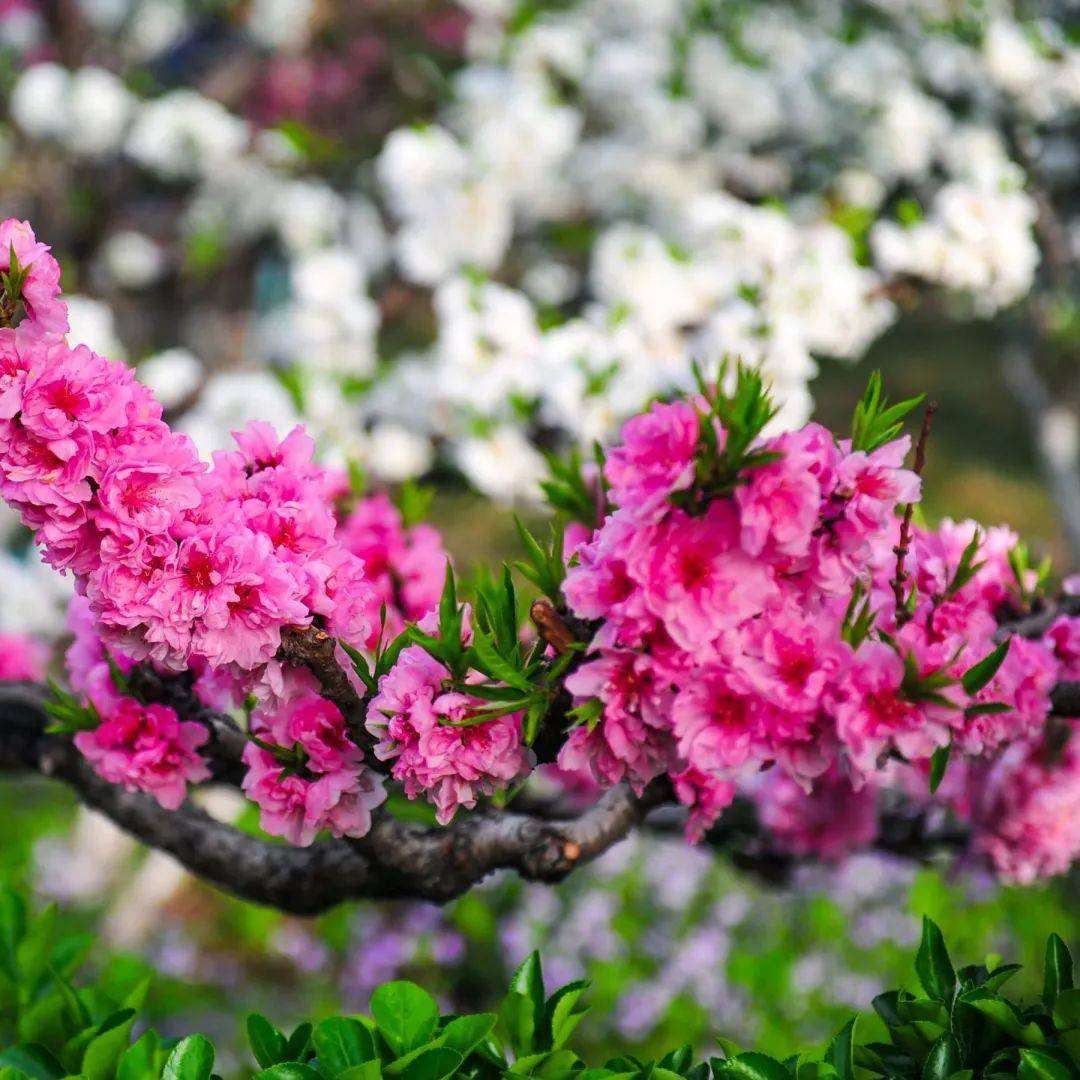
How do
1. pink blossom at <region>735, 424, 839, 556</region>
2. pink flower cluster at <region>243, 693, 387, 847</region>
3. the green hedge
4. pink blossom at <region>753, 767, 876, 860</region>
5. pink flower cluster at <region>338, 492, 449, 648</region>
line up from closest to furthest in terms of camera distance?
1. pink blossom at <region>735, 424, 839, 556</region>
2. the green hedge
3. pink flower cluster at <region>243, 693, 387, 847</region>
4. pink flower cluster at <region>338, 492, 449, 648</region>
5. pink blossom at <region>753, 767, 876, 860</region>

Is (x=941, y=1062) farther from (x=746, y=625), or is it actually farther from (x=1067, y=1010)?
(x=746, y=625)

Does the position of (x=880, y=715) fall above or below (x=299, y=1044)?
above

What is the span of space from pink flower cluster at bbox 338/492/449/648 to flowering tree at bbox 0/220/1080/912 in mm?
507

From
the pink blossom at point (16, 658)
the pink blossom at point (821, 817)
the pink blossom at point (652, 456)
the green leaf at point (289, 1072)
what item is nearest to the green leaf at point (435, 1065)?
the green leaf at point (289, 1072)

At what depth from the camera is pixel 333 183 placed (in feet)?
17.1

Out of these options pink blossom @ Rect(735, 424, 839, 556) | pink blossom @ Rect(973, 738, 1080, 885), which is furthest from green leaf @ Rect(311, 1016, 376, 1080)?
pink blossom @ Rect(973, 738, 1080, 885)

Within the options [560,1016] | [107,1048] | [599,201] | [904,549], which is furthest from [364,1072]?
[599,201]

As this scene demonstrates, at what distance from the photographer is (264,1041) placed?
1598 mm

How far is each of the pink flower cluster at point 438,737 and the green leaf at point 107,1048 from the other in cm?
57

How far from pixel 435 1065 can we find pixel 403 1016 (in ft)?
0.41

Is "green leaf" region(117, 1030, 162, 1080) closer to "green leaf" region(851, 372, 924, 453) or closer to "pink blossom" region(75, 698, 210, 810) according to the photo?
"pink blossom" region(75, 698, 210, 810)

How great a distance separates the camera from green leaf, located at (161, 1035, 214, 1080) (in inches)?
58.9

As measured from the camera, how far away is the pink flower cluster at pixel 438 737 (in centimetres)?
143

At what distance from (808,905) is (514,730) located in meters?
3.24
